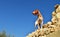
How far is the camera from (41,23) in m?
21.9

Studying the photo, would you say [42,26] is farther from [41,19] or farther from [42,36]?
[42,36]

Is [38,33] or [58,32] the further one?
[38,33]

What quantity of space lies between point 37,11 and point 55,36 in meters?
3.75

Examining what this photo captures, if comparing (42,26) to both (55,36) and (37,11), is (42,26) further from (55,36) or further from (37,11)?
(55,36)

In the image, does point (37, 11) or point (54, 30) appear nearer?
point (54, 30)

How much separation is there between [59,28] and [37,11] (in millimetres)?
3197

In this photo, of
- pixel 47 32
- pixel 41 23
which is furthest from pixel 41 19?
pixel 47 32

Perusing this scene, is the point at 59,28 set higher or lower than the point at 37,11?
lower

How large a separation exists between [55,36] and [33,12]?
3893 mm

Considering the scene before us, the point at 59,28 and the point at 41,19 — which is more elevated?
the point at 41,19

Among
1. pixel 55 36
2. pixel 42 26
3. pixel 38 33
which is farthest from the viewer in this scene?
pixel 42 26

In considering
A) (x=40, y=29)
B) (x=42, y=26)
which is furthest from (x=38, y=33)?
(x=42, y=26)

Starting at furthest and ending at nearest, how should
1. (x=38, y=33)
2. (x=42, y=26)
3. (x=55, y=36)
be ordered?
(x=42, y=26)
(x=38, y=33)
(x=55, y=36)

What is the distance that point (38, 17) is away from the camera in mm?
22062
